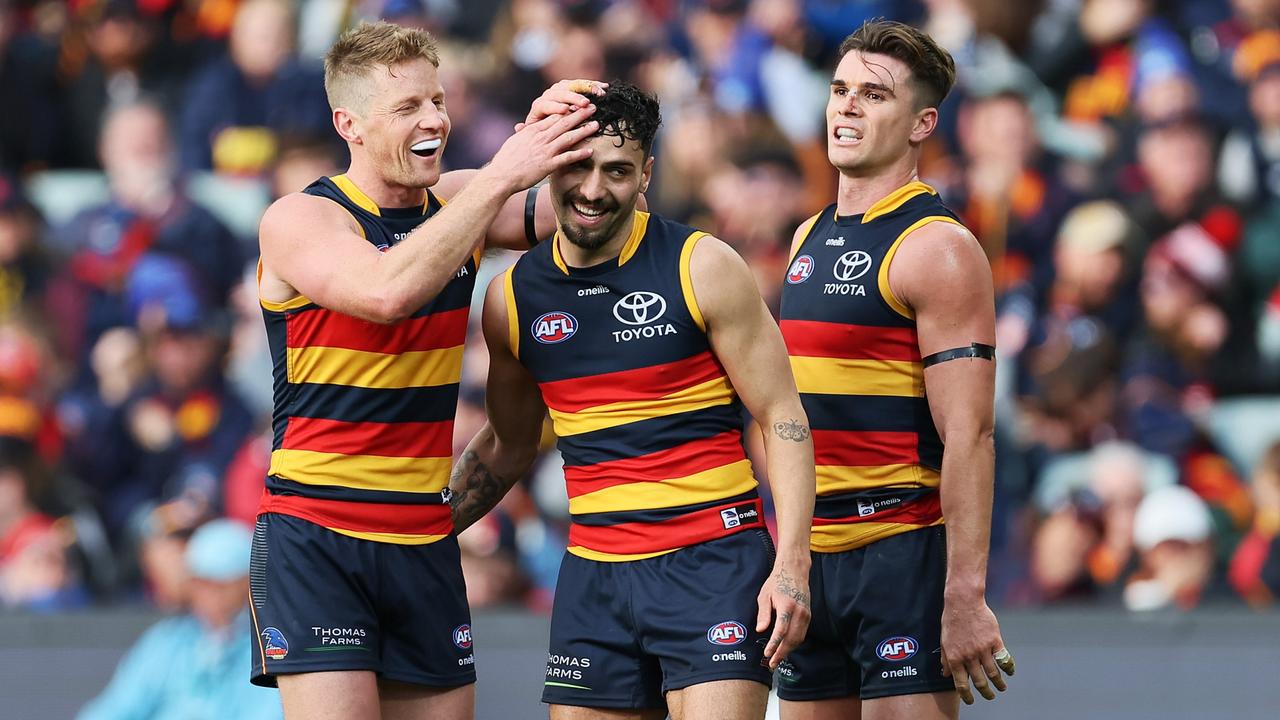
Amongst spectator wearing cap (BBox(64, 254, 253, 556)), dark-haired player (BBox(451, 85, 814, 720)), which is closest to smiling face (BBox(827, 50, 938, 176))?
dark-haired player (BBox(451, 85, 814, 720))

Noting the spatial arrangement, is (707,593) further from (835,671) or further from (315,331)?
(315,331)

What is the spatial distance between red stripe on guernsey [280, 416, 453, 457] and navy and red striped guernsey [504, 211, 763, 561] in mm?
430

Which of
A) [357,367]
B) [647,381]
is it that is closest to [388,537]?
[357,367]

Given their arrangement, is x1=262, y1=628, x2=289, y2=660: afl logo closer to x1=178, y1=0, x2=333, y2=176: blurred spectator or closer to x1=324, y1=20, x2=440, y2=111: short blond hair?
x1=324, y1=20, x2=440, y2=111: short blond hair

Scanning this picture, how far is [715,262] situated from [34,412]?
6.08 metres

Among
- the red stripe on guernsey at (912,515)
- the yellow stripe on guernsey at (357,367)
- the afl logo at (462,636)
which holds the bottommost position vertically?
the afl logo at (462,636)

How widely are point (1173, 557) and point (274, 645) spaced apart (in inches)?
185

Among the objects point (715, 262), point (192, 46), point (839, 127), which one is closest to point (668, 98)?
point (192, 46)

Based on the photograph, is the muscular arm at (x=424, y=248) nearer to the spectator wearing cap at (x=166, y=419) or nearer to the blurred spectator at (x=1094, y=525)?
the blurred spectator at (x=1094, y=525)

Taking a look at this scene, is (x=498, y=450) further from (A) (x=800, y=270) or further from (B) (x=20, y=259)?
(B) (x=20, y=259)

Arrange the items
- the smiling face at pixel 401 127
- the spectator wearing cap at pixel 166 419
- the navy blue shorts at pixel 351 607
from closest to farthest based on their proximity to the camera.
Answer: the navy blue shorts at pixel 351 607, the smiling face at pixel 401 127, the spectator wearing cap at pixel 166 419

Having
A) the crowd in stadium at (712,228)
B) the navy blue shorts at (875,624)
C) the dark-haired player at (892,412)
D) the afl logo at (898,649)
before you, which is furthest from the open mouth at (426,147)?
the crowd in stadium at (712,228)

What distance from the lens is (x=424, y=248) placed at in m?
4.42

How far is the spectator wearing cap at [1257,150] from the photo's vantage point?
862 centimetres
